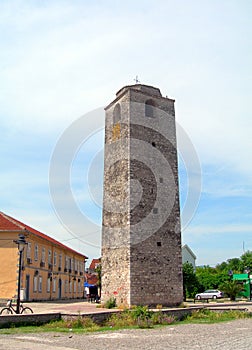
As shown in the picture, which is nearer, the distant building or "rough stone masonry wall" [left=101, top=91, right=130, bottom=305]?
"rough stone masonry wall" [left=101, top=91, right=130, bottom=305]

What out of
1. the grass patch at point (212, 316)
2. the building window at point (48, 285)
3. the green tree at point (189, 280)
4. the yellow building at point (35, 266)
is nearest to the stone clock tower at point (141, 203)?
the grass patch at point (212, 316)

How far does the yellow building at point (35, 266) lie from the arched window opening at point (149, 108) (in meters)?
10.1

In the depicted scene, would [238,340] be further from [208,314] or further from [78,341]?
[208,314]

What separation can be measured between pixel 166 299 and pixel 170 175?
268 inches

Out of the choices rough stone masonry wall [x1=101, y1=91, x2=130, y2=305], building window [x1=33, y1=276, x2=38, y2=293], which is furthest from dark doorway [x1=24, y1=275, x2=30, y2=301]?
rough stone masonry wall [x1=101, y1=91, x2=130, y2=305]

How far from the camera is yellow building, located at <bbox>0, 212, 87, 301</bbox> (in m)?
24.8

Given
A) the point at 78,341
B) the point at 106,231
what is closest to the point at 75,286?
the point at 106,231

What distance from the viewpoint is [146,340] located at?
9.41 metres

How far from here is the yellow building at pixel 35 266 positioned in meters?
24.8

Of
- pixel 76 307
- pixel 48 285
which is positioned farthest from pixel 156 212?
pixel 48 285

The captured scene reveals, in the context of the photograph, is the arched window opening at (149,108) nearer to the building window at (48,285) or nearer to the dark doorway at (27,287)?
the dark doorway at (27,287)

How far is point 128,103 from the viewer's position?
22.1m

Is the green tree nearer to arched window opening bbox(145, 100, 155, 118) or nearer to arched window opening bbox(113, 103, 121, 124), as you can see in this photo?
arched window opening bbox(145, 100, 155, 118)

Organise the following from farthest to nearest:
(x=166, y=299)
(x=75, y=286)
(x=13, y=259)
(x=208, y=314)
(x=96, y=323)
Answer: (x=75, y=286) → (x=13, y=259) → (x=166, y=299) → (x=208, y=314) → (x=96, y=323)
